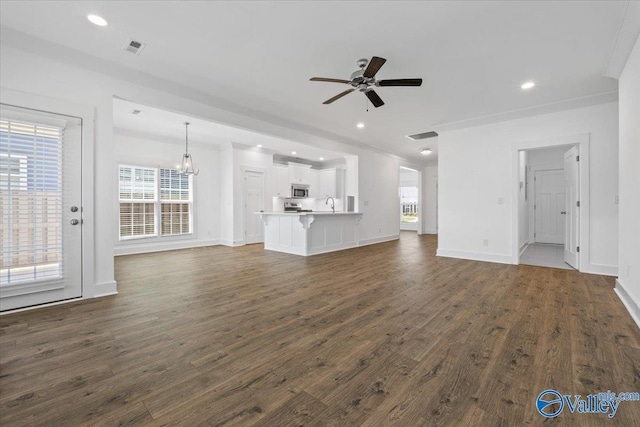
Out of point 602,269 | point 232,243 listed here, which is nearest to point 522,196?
point 602,269

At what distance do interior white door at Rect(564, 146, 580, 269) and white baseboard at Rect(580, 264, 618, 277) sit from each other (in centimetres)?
17

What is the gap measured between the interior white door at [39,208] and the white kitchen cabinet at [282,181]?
5.83m

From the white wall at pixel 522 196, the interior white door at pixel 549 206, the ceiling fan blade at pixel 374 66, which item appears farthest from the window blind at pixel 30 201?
the interior white door at pixel 549 206

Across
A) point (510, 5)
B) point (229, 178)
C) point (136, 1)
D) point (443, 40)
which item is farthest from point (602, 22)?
point (229, 178)

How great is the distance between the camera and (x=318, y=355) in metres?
1.96

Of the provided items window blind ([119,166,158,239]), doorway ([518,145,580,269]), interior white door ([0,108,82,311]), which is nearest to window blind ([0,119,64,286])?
interior white door ([0,108,82,311])

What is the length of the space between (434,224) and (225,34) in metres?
9.71

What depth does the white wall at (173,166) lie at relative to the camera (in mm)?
6227

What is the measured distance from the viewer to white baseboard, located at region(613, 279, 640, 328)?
2531 millimetres

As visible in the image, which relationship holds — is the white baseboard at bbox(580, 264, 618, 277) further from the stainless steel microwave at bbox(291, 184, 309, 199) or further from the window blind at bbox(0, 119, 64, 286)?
the window blind at bbox(0, 119, 64, 286)

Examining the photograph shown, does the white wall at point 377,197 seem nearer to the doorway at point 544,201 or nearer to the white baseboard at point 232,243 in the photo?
the white baseboard at point 232,243

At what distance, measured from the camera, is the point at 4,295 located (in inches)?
107

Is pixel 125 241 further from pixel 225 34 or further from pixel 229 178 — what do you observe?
pixel 225 34

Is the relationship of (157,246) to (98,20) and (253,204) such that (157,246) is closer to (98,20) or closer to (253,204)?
(253,204)
